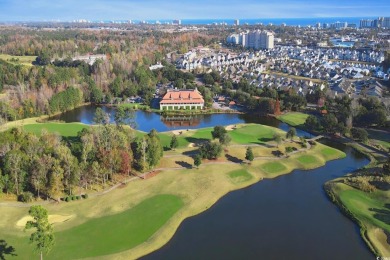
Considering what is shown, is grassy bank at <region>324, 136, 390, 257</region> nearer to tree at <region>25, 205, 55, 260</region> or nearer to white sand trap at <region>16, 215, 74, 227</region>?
tree at <region>25, 205, 55, 260</region>

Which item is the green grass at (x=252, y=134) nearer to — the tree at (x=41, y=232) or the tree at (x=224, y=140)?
Answer: the tree at (x=224, y=140)

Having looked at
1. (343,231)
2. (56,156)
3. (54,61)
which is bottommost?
(343,231)

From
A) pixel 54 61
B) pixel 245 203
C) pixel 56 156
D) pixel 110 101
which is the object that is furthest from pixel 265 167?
pixel 54 61

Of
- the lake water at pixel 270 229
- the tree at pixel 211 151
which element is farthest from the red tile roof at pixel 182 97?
the lake water at pixel 270 229

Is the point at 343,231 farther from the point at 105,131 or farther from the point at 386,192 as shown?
the point at 105,131

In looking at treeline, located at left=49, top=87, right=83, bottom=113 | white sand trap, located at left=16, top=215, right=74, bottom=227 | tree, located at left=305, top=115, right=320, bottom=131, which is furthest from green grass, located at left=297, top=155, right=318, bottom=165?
treeline, located at left=49, top=87, right=83, bottom=113

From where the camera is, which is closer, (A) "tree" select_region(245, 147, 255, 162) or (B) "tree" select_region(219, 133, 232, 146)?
(A) "tree" select_region(245, 147, 255, 162)

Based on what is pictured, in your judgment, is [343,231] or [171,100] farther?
[171,100]
